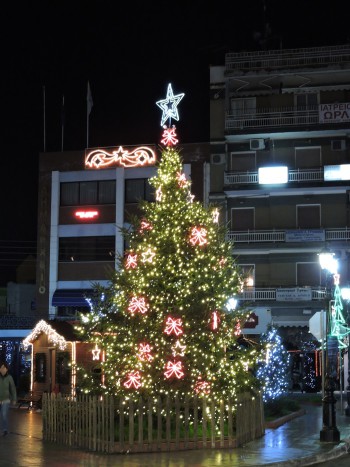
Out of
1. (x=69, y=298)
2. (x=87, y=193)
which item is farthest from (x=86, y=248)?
(x=87, y=193)

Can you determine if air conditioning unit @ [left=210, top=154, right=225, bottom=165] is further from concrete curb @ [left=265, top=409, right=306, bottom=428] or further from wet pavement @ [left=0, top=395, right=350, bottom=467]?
wet pavement @ [left=0, top=395, right=350, bottom=467]

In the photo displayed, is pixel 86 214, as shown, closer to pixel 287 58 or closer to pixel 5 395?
pixel 287 58

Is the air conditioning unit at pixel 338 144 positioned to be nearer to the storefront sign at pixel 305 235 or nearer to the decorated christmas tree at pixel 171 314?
the storefront sign at pixel 305 235

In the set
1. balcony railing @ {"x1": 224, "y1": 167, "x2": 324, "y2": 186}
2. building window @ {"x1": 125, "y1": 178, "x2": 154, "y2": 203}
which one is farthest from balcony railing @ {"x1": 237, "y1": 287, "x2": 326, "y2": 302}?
building window @ {"x1": 125, "y1": 178, "x2": 154, "y2": 203}

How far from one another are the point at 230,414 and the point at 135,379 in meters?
2.30

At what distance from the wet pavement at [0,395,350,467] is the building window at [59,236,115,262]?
29.5 m

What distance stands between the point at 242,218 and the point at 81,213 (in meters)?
10.3

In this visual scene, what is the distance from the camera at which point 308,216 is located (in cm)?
4509

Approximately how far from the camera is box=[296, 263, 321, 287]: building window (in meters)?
44.5

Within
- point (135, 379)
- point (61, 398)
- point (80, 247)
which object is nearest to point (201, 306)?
point (135, 379)

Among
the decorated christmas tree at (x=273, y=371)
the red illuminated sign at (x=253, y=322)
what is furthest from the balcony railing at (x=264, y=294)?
the decorated christmas tree at (x=273, y=371)

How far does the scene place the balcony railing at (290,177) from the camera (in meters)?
44.2

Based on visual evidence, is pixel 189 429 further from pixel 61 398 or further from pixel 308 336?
pixel 308 336

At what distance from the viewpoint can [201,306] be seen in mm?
Answer: 17906
